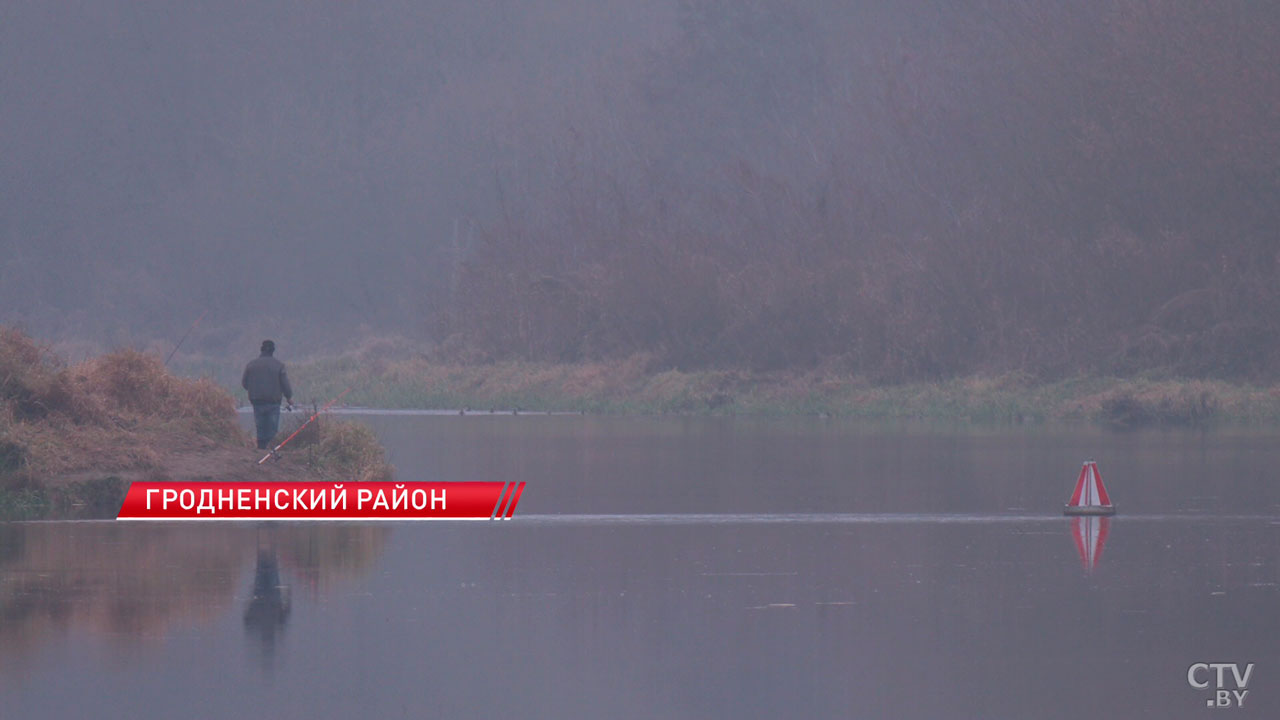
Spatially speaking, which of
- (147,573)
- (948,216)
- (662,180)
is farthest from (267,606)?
(662,180)

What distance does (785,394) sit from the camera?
60.1m

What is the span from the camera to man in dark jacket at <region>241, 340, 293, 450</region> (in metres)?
24.0

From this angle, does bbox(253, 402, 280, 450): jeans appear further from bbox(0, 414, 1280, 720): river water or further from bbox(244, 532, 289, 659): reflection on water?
bbox(244, 532, 289, 659): reflection on water

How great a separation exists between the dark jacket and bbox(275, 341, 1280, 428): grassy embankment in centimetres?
2779

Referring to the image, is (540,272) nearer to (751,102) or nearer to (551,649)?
(751,102)

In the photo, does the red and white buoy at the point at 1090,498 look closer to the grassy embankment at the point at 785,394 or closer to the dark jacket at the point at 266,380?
the dark jacket at the point at 266,380

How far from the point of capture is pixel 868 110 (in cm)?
8206

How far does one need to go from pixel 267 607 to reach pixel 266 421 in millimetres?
10059

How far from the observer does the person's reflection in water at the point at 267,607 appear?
13.7 m

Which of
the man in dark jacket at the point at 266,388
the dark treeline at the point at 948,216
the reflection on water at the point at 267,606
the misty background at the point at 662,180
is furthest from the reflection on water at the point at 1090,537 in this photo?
the misty background at the point at 662,180

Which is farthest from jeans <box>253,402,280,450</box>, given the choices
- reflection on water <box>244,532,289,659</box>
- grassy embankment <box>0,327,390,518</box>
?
reflection on water <box>244,532,289,659</box>

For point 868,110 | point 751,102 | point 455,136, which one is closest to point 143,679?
point 868,110

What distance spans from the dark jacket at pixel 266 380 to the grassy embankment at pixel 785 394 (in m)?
27.8

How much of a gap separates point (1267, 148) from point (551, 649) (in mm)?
57284
